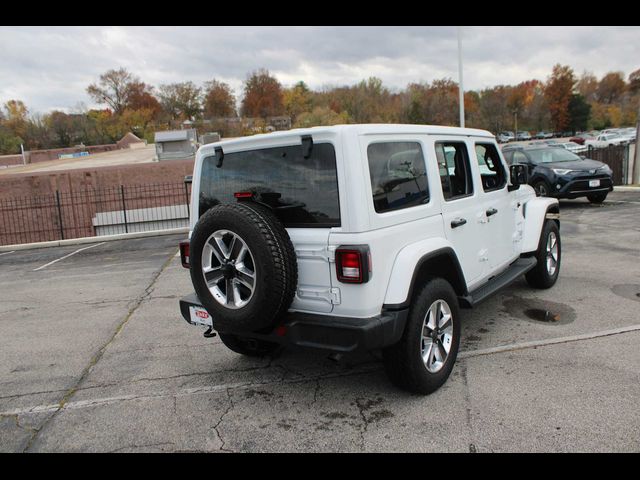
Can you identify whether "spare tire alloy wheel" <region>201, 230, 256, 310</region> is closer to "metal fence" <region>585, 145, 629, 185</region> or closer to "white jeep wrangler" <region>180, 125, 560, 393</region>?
"white jeep wrangler" <region>180, 125, 560, 393</region>

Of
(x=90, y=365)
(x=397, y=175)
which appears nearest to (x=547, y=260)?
(x=397, y=175)

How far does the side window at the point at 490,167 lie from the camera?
4.86m

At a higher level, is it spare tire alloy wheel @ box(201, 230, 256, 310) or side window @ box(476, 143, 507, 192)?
side window @ box(476, 143, 507, 192)

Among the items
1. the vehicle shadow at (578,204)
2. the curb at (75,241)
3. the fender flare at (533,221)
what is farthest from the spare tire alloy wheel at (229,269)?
the vehicle shadow at (578,204)

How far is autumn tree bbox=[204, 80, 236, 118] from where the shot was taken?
65500 mm

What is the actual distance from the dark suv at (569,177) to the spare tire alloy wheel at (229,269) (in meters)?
11.2

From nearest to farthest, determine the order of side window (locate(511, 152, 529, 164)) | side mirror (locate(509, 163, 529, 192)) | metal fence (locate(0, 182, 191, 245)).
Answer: side mirror (locate(509, 163, 529, 192)), side window (locate(511, 152, 529, 164)), metal fence (locate(0, 182, 191, 245))

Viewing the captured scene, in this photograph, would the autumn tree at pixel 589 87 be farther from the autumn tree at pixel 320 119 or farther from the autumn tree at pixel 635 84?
the autumn tree at pixel 320 119

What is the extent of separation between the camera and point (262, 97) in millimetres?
64125

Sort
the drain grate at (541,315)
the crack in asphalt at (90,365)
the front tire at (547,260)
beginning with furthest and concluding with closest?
the front tire at (547,260) → the drain grate at (541,315) → the crack in asphalt at (90,365)

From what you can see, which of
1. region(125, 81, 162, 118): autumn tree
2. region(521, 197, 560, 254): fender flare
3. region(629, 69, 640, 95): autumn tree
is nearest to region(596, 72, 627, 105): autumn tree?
region(629, 69, 640, 95): autumn tree

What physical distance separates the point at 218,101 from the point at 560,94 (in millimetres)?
49506

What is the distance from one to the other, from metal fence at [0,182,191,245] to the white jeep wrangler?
15.0 m

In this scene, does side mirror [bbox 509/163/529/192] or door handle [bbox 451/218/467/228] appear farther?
side mirror [bbox 509/163/529/192]
